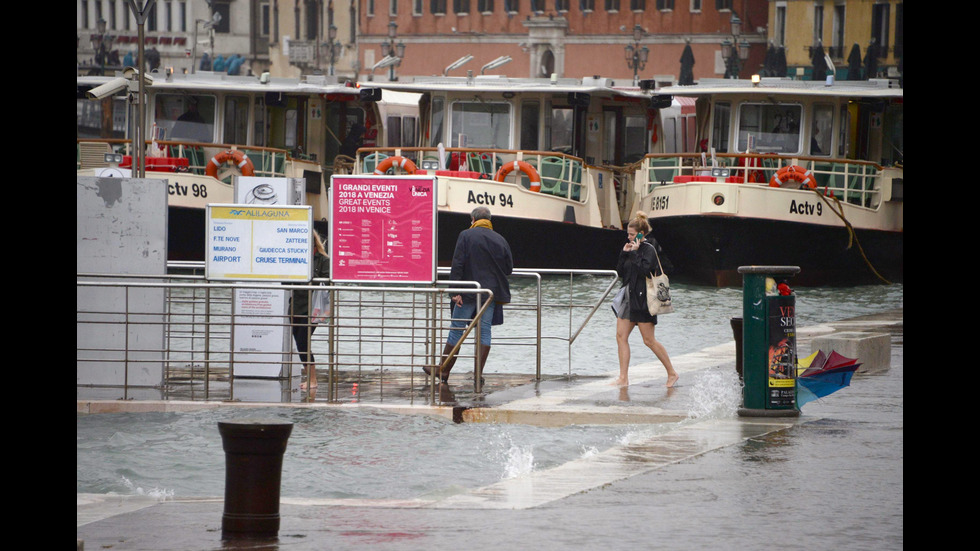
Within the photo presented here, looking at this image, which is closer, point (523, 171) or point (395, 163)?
point (395, 163)

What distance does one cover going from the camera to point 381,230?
1261 cm

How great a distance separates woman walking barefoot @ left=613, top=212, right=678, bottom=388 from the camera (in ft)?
41.9

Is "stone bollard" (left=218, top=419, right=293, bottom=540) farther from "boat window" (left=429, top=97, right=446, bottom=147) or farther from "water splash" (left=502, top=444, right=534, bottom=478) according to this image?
"boat window" (left=429, top=97, right=446, bottom=147)

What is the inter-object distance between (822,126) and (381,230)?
21.8 metres

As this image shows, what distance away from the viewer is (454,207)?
3034cm

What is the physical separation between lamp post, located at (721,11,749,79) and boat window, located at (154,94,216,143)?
26.5 m

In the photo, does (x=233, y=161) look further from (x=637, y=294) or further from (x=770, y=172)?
(x=637, y=294)

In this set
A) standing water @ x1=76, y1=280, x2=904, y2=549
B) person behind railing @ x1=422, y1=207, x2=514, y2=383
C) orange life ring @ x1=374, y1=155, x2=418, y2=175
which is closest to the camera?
standing water @ x1=76, y1=280, x2=904, y2=549

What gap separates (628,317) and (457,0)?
7148cm

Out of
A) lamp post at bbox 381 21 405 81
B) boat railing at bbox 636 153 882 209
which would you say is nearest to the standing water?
boat railing at bbox 636 153 882 209

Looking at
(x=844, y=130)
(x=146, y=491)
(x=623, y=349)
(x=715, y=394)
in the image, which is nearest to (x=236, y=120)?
(x=844, y=130)

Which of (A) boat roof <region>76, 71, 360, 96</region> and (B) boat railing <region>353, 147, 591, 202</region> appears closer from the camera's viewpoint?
(B) boat railing <region>353, 147, 591, 202</region>

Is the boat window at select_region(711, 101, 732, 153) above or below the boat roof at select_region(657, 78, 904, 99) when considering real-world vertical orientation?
below
